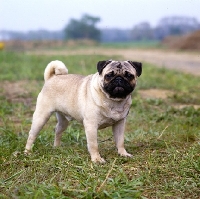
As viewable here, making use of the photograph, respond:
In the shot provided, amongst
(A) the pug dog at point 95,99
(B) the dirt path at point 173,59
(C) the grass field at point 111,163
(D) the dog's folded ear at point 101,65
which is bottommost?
(B) the dirt path at point 173,59

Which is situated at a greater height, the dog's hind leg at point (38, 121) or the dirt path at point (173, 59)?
the dog's hind leg at point (38, 121)

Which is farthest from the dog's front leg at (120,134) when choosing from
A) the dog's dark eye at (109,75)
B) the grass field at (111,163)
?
the dog's dark eye at (109,75)

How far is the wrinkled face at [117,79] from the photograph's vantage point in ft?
13.9

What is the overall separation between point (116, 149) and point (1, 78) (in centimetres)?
810

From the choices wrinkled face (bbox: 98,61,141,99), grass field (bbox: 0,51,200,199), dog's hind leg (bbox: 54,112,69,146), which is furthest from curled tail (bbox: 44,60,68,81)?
wrinkled face (bbox: 98,61,141,99)

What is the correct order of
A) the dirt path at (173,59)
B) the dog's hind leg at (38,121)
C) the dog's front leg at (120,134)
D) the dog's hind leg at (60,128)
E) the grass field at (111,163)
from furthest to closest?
the dirt path at (173,59) < the dog's hind leg at (60,128) < the dog's hind leg at (38,121) < the dog's front leg at (120,134) < the grass field at (111,163)

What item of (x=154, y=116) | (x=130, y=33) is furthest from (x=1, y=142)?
(x=130, y=33)

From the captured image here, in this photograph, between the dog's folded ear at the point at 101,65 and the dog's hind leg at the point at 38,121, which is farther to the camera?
the dog's hind leg at the point at 38,121

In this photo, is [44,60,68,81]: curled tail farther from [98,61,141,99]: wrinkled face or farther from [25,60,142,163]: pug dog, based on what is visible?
[98,61,141,99]: wrinkled face

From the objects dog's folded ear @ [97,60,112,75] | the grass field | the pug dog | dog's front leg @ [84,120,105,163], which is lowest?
the grass field

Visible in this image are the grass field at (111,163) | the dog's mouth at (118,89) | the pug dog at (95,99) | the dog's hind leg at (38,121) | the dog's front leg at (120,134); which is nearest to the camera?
the grass field at (111,163)

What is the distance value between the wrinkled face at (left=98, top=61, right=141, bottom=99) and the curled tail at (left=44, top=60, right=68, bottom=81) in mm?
963

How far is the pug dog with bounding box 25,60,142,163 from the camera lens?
14.1 feet

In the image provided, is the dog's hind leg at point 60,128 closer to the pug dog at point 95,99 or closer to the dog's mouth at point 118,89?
the pug dog at point 95,99
